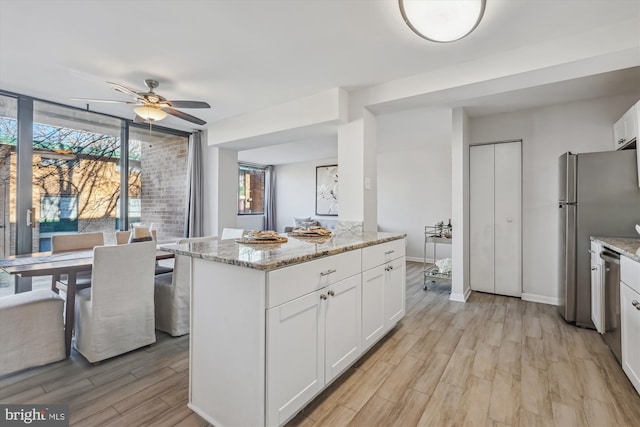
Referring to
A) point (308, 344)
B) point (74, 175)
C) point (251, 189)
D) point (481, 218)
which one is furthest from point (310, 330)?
point (251, 189)

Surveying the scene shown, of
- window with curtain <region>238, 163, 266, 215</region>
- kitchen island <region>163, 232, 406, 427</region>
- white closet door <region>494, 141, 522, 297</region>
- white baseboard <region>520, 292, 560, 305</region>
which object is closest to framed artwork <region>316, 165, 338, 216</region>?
window with curtain <region>238, 163, 266, 215</region>

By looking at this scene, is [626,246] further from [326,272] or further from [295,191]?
[295,191]

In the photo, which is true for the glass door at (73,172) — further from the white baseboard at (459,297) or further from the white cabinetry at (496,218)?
the white cabinetry at (496,218)

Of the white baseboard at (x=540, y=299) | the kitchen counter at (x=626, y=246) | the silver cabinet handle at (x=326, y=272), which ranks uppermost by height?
the kitchen counter at (x=626, y=246)

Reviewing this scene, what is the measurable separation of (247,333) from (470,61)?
2.77 meters

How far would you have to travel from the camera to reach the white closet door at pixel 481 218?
3.86 meters

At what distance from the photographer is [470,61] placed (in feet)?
8.37

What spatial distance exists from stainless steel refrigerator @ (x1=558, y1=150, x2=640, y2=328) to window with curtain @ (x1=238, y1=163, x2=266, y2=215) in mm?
6895

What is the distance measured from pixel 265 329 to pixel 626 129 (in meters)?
3.61

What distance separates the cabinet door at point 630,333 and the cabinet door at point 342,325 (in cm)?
162

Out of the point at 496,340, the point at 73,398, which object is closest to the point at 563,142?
the point at 496,340

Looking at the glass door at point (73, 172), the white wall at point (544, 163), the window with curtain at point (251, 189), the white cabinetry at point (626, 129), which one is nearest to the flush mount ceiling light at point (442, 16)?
the white cabinetry at point (626, 129)

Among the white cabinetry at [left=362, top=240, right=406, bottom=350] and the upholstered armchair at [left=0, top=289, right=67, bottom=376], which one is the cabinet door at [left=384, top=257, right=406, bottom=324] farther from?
the upholstered armchair at [left=0, top=289, right=67, bottom=376]

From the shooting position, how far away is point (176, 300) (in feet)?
8.30
